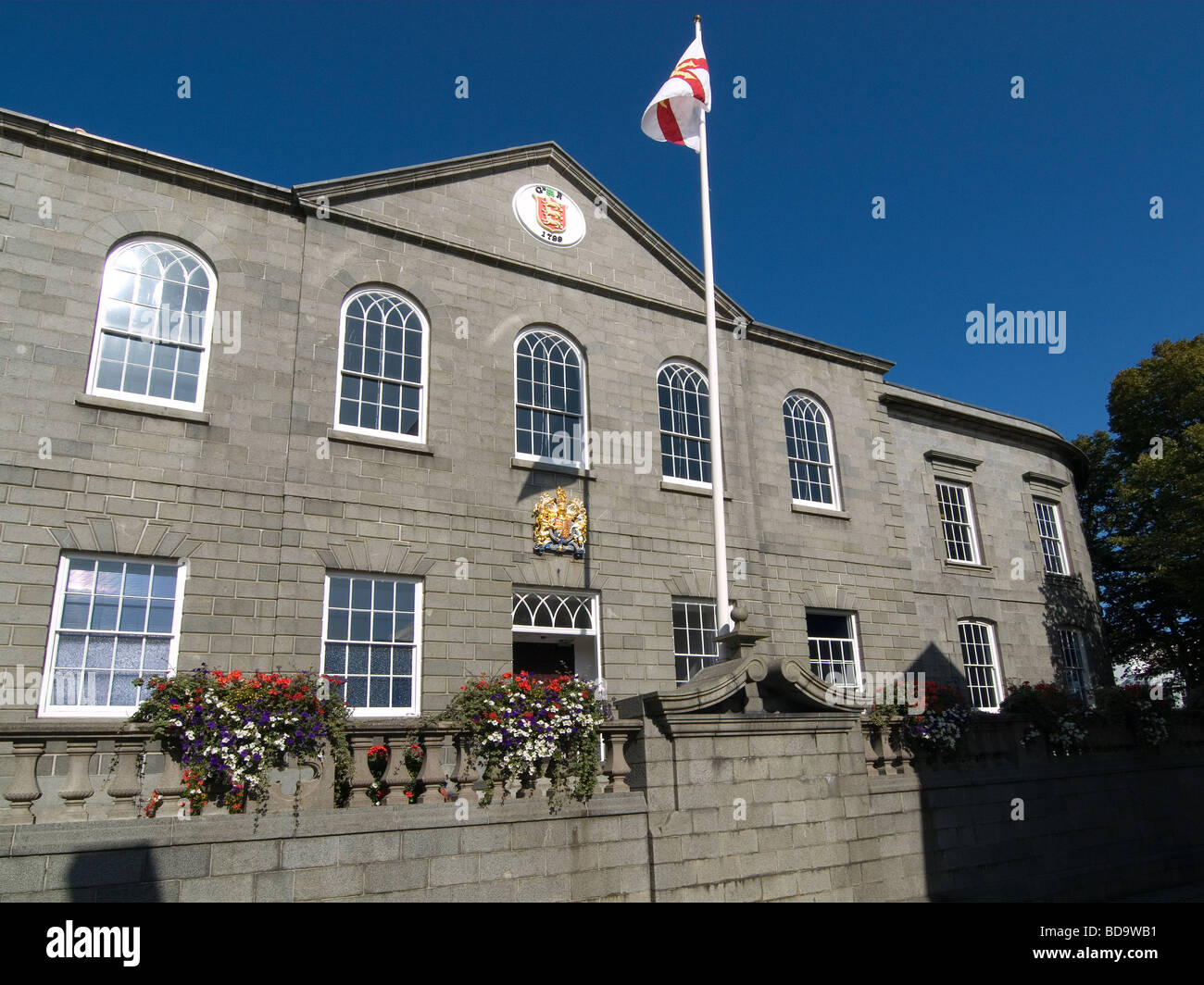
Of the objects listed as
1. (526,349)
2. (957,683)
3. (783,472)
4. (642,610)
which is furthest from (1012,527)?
(526,349)

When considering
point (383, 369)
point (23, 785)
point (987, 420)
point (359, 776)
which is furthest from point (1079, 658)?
point (23, 785)

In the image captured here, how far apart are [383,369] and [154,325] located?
3306 mm

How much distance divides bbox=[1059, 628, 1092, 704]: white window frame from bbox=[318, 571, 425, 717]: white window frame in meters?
16.7

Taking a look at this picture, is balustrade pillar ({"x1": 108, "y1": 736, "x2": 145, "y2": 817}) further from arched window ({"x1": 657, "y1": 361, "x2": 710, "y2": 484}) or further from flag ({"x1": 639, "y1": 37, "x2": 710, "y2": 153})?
flag ({"x1": 639, "y1": 37, "x2": 710, "y2": 153})

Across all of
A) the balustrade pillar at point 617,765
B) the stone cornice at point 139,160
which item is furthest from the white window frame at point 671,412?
the stone cornice at point 139,160

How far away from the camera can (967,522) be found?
69.9 ft

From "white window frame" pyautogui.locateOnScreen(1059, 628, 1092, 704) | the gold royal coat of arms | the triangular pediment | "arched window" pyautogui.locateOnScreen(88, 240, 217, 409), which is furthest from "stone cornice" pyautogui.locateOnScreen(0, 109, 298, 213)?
"white window frame" pyautogui.locateOnScreen(1059, 628, 1092, 704)

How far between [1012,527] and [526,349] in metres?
14.0

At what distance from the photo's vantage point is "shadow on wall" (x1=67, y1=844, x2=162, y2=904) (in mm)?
7094
